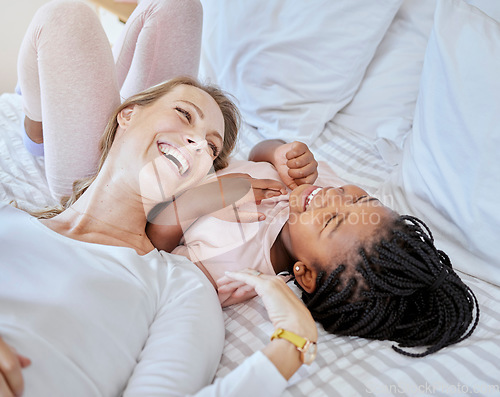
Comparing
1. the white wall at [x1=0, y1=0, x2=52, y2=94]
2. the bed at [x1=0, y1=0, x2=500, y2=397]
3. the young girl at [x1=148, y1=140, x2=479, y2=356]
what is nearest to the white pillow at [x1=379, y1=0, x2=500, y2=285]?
the bed at [x1=0, y1=0, x2=500, y2=397]

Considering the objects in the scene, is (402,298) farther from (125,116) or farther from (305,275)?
(125,116)

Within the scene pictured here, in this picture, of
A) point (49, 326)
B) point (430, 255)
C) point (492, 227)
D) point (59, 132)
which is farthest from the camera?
point (59, 132)

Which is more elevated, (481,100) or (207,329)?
(481,100)

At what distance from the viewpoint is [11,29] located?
2.17 m

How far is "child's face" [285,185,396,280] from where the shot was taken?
0.84m

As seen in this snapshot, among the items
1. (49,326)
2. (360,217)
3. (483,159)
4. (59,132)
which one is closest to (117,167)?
(59,132)

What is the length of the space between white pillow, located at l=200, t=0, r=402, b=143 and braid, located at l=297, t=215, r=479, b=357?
25.6 inches

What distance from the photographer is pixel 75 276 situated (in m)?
0.74

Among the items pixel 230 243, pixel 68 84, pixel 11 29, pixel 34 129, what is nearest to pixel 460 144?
pixel 230 243

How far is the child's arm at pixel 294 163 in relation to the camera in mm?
1087

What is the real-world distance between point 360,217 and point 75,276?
548 millimetres

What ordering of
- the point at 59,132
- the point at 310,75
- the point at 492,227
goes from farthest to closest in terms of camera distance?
the point at 310,75 < the point at 59,132 < the point at 492,227

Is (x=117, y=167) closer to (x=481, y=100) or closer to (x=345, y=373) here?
(x=345, y=373)

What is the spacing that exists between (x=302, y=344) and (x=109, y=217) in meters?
0.50
